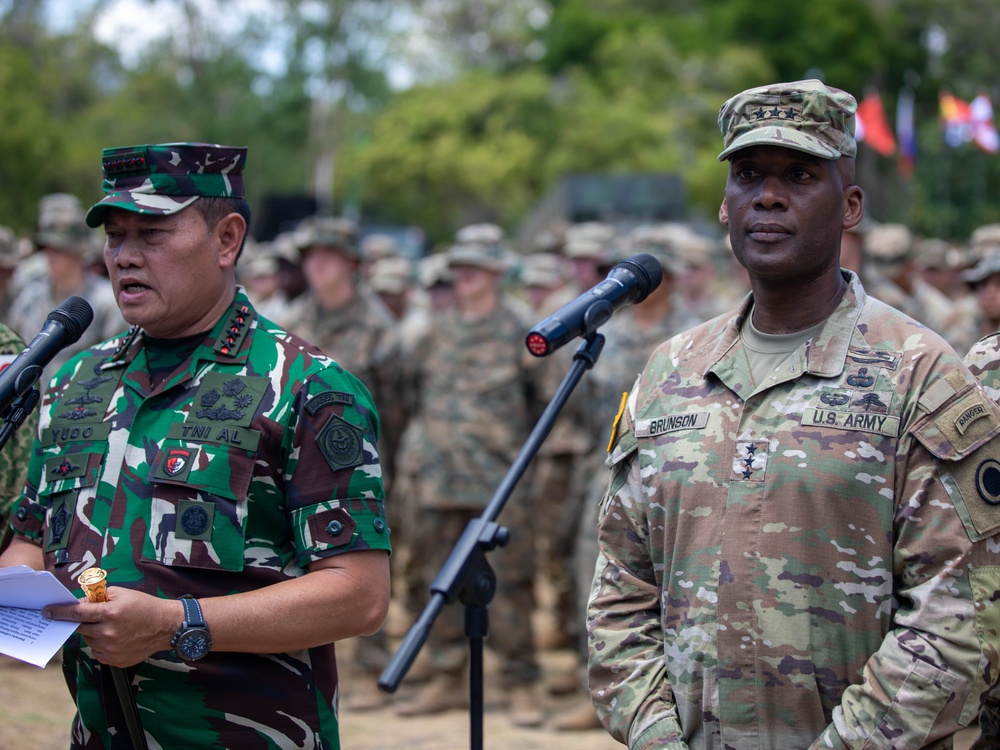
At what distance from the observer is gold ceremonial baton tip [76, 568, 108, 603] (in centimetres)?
246

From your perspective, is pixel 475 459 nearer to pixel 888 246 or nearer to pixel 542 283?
pixel 888 246

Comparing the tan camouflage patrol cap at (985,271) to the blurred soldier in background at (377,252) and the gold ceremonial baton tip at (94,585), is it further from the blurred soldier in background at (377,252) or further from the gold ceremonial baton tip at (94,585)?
the blurred soldier in background at (377,252)

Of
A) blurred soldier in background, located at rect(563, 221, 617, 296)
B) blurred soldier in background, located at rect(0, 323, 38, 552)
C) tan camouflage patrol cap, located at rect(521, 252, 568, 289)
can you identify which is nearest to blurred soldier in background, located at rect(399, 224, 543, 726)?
blurred soldier in background, located at rect(563, 221, 617, 296)

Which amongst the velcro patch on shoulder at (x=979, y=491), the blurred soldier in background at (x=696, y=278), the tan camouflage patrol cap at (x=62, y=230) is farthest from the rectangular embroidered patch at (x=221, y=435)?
the tan camouflage patrol cap at (x=62, y=230)

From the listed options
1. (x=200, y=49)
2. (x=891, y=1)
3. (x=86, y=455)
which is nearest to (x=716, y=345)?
(x=86, y=455)

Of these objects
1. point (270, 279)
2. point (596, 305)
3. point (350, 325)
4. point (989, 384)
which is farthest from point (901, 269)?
point (596, 305)

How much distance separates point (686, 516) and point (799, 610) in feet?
1.07

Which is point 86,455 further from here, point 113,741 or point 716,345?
point 716,345

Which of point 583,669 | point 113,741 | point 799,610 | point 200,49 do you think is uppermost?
point 200,49

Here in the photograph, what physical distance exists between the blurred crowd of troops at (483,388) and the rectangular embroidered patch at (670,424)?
356 centimetres

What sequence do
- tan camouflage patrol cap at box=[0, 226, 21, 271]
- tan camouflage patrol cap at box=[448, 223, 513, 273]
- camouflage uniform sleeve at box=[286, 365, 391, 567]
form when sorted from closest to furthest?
camouflage uniform sleeve at box=[286, 365, 391, 567], tan camouflage patrol cap at box=[448, 223, 513, 273], tan camouflage patrol cap at box=[0, 226, 21, 271]

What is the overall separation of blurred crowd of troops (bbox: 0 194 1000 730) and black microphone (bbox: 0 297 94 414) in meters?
3.71

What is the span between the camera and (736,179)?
2746 mm

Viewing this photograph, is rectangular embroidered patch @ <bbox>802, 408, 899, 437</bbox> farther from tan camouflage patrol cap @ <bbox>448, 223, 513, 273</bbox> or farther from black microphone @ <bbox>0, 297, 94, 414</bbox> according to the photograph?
tan camouflage patrol cap @ <bbox>448, 223, 513, 273</bbox>
